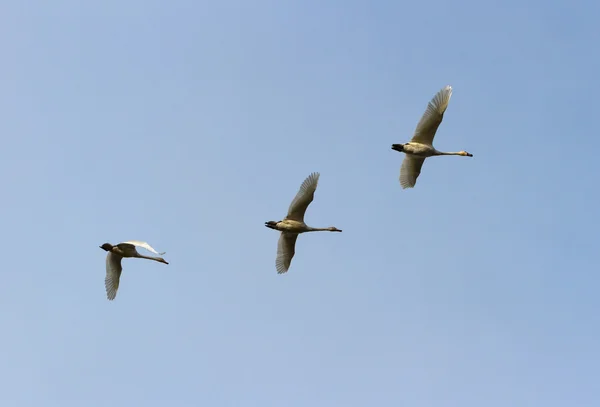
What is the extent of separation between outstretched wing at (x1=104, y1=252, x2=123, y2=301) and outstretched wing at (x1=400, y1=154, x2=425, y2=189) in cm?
1803

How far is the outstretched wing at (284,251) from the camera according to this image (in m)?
54.3

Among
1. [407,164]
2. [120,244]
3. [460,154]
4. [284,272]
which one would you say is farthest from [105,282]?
[460,154]

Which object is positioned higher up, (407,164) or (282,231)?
(407,164)

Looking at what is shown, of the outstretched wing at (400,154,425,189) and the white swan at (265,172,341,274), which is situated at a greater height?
the outstretched wing at (400,154,425,189)

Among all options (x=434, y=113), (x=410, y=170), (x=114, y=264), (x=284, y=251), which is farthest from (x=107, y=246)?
(x=434, y=113)

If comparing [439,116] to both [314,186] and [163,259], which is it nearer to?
[314,186]

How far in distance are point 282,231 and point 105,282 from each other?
435 inches

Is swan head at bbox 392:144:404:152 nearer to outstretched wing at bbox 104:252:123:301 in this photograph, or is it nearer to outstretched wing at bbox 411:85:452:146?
outstretched wing at bbox 411:85:452:146

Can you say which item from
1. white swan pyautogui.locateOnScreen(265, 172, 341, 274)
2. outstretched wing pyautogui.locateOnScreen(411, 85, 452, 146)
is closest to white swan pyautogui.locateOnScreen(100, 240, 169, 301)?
white swan pyautogui.locateOnScreen(265, 172, 341, 274)

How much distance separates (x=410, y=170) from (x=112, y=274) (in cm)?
1932

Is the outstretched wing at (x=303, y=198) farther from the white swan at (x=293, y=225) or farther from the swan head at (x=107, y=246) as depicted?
the swan head at (x=107, y=246)

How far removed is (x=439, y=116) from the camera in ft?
171

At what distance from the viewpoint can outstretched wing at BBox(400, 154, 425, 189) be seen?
5478cm

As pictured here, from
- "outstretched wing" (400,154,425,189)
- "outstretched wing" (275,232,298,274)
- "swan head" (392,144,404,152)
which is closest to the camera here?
"swan head" (392,144,404,152)
